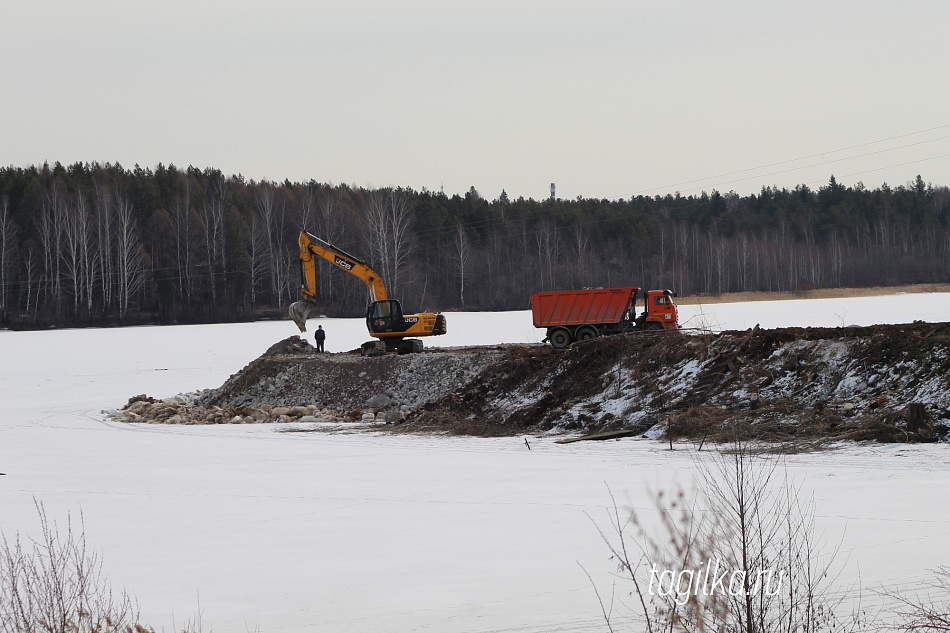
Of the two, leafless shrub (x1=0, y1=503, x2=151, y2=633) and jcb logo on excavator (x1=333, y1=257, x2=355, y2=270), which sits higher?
jcb logo on excavator (x1=333, y1=257, x2=355, y2=270)

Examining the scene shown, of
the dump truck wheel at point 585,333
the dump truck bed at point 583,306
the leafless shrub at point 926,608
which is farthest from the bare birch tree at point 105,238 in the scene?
the leafless shrub at point 926,608

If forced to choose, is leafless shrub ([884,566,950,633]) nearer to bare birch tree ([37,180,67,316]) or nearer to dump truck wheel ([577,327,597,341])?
dump truck wheel ([577,327,597,341])

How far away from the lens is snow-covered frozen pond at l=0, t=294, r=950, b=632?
8.30 m

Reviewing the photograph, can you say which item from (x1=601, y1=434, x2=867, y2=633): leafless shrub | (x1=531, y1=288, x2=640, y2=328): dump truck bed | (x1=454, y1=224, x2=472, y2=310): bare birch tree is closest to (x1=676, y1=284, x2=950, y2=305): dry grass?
(x1=454, y1=224, x2=472, y2=310): bare birch tree

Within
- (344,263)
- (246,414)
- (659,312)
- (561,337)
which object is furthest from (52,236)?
(659,312)

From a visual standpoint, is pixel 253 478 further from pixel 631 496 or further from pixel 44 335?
pixel 44 335

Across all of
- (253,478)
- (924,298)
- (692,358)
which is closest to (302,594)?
(253,478)

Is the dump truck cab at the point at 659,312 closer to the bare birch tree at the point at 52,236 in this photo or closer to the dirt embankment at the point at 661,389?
the dirt embankment at the point at 661,389

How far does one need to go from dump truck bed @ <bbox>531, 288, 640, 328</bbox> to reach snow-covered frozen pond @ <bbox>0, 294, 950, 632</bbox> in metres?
9.59

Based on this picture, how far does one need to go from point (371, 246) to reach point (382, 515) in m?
67.8

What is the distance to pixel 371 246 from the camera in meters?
79.1

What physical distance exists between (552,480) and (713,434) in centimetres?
519

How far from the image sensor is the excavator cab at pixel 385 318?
32031mm

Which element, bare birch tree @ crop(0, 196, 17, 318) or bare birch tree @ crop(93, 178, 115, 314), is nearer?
bare birch tree @ crop(0, 196, 17, 318)
